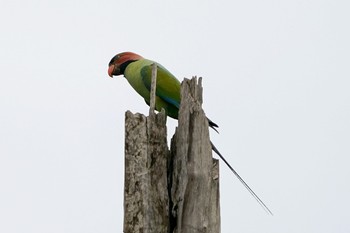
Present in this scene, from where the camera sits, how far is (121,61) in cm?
855

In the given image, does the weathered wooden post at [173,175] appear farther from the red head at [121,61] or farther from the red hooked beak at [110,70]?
the red hooked beak at [110,70]

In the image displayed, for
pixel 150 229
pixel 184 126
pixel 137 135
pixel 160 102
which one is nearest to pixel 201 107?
pixel 184 126

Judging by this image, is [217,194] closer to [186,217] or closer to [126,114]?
[186,217]

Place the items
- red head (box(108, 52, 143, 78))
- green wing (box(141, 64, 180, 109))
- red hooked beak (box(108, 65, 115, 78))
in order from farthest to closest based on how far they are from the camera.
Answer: red hooked beak (box(108, 65, 115, 78)) < red head (box(108, 52, 143, 78)) < green wing (box(141, 64, 180, 109))

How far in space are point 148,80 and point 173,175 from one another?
8.60 feet

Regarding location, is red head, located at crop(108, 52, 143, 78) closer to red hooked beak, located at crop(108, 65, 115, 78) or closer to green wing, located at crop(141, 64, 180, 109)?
red hooked beak, located at crop(108, 65, 115, 78)

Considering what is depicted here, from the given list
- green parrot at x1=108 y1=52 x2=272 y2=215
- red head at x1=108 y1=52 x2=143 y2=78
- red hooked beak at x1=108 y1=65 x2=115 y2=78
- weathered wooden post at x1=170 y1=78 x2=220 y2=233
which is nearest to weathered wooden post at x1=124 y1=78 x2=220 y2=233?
weathered wooden post at x1=170 y1=78 x2=220 y2=233

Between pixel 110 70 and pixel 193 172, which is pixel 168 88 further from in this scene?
pixel 193 172

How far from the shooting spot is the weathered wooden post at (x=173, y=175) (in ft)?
17.1

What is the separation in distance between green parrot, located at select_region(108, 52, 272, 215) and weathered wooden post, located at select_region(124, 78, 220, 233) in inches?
71.9

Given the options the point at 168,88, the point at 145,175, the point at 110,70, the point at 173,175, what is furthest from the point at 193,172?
the point at 110,70

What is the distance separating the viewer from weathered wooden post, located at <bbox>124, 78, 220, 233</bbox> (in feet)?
17.1

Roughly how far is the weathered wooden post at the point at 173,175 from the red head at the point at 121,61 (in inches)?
122

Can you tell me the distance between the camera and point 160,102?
7918 mm
